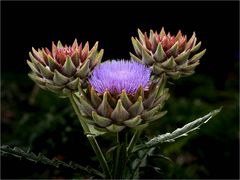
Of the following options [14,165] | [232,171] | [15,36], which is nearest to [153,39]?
[14,165]

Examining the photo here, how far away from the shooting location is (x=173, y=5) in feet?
10.2

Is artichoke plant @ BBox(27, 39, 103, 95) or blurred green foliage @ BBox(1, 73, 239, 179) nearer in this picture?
artichoke plant @ BBox(27, 39, 103, 95)

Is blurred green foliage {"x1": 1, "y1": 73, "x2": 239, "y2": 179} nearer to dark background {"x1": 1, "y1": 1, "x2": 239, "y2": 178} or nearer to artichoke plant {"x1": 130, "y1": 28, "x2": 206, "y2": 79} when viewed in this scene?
dark background {"x1": 1, "y1": 1, "x2": 239, "y2": 178}

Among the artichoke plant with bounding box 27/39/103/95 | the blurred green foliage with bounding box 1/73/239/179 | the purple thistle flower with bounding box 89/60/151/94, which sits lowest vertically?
the blurred green foliage with bounding box 1/73/239/179

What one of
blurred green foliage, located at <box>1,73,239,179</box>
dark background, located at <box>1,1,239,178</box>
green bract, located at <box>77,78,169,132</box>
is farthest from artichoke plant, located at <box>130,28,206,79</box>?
dark background, located at <box>1,1,239,178</box>

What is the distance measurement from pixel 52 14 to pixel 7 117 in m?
0.99

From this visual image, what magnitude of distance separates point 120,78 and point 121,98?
46 mm

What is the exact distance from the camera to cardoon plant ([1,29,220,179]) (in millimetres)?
903

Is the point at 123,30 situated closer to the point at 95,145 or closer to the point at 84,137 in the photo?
the point at 84,137

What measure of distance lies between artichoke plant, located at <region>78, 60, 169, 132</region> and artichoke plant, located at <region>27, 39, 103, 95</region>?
0.03m

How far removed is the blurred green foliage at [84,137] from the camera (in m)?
1.71

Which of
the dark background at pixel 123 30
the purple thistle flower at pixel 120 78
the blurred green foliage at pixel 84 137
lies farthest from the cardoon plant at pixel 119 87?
the dark background at pixel 123 30

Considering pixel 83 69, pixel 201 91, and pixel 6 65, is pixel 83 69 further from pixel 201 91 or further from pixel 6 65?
pixel 6 65

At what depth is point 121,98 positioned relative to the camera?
90cm
